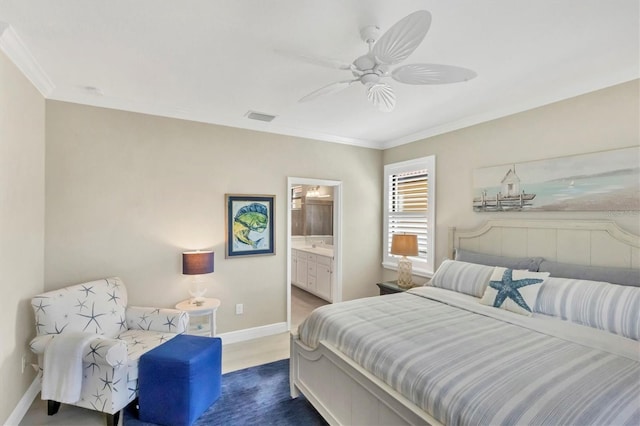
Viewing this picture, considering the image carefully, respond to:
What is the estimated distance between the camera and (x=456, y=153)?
12.1 feet

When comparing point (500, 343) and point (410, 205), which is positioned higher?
point (410, 205)

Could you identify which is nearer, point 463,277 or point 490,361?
point 490,361

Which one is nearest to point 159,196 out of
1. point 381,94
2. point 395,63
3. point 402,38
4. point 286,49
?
point 286,49

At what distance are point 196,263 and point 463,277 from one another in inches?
106

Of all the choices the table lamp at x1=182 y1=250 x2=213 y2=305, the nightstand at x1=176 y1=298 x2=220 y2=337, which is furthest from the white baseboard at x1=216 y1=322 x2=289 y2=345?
the table lamp at x1=182 y1=250 x2=213 y2=305

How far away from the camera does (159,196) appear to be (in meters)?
3.18

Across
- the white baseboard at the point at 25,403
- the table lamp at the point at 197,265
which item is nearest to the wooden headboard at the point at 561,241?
the table lamp at the point at 197,265

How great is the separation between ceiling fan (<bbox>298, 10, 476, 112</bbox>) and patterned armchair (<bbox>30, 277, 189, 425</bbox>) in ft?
7.44

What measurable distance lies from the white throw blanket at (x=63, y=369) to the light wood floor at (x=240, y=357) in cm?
25

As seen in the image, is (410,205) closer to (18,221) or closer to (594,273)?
(594,273)

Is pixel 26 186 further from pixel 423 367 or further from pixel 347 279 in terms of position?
pixel 347 279

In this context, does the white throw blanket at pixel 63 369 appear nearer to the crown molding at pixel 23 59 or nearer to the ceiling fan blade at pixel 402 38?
the crown molding at pixel 23 59

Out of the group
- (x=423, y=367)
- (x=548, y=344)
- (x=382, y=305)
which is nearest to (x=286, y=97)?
(x=382, y=305)

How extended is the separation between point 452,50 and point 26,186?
11.0 ft
